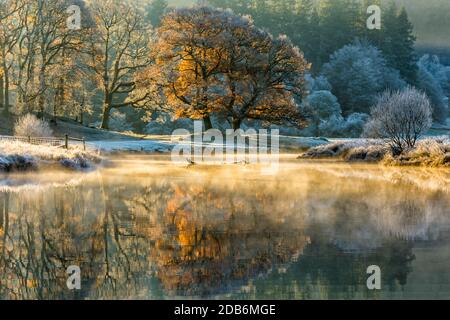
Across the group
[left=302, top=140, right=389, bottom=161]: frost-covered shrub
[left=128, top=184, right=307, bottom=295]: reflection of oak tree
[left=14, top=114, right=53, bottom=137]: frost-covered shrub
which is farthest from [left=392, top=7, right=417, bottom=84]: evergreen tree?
[left=128, top=184, right=307, bottom=295]: reflection of oak tree

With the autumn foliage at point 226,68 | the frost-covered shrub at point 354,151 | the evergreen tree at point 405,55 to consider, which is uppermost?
the evergreen tree at point 405,55

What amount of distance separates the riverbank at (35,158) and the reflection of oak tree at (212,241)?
1036 centimetres

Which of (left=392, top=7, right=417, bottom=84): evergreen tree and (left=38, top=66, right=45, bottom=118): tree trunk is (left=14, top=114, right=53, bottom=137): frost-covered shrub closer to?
(left=38, top=66, right=45, bottom=118): tree trunk

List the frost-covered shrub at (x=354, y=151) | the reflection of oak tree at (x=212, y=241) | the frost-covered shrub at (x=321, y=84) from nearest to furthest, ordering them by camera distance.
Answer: the reflection of oak tree at (x=212, y=241) < the frost-covered shrub at (x=354, y=151) < the frost-covered shrub at (x=321, y=84)

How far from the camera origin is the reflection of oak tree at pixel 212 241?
8148mm

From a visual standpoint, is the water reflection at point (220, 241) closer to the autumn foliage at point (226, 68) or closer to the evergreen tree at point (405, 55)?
the autumn foliage at point (226, 68)

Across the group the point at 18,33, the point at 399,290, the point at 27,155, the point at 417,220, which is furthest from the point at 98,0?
the point at 399,290

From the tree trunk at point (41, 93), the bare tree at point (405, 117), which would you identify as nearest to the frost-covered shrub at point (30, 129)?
the tree trunk at point (41, 93)

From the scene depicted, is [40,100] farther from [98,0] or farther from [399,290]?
[399,290]

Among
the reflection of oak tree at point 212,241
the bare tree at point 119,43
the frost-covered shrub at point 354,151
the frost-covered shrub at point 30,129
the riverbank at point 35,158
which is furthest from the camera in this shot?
the bare tree at point 119,43

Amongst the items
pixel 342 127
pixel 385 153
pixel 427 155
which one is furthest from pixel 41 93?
pixel 342 127

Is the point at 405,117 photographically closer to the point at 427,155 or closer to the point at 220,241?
the point at 427,155
